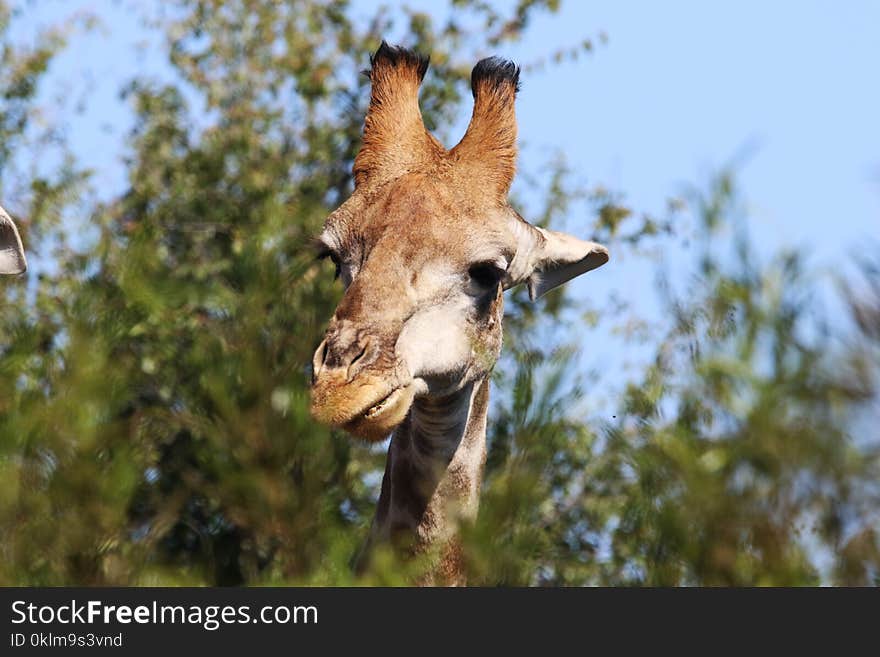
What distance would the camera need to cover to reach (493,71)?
5.40 meters

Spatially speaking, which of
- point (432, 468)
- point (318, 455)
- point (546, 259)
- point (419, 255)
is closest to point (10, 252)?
point (419, 255)

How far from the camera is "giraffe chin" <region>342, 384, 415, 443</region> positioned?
4.09 m

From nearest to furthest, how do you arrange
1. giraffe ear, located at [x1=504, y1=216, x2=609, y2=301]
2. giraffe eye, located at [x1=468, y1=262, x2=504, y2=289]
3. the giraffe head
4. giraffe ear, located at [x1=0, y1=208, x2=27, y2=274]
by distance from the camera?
the giraffe head → giraffe eye, located at [x1=468, y1=262, x2=504, y2=289] → giraffe ear, located at [x1=0, y1=208, x2=27, y2=274] → giraffe ear, located at [x1=504, y1=216, x2=609, y2=301]

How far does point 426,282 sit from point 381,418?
709mm

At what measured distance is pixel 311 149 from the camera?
8570 millimetres

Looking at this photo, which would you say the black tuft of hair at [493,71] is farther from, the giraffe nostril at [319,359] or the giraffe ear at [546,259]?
the giraffe nostril at [319,359]

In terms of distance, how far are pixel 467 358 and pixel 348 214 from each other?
26.5 inches

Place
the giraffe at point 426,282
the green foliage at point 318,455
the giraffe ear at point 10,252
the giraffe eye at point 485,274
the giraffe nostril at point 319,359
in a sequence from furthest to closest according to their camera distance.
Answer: the giraffe ear at point 10,252
the giraffe eye at point 485,274
the giraffe at point 426,282
the giraffe nostril at point 319,359
the green foliage at point 318,455

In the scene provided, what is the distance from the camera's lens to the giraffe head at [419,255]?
4258 mm

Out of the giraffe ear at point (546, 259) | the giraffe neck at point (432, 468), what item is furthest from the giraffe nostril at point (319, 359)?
the giraffe ear at point (546, 259)

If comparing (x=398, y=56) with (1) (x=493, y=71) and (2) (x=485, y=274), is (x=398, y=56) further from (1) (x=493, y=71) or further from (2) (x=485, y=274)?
(2) (x=485, y=274)

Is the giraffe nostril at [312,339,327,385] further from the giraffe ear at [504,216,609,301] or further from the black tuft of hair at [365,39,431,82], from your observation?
the black tuft of hair at [365,39,431,82]

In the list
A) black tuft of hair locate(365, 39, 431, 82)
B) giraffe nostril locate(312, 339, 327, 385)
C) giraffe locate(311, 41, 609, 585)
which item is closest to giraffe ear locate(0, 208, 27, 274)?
giraffe locate(311, 41, 609, 585)

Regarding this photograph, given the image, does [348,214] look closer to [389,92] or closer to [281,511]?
[389,92]
